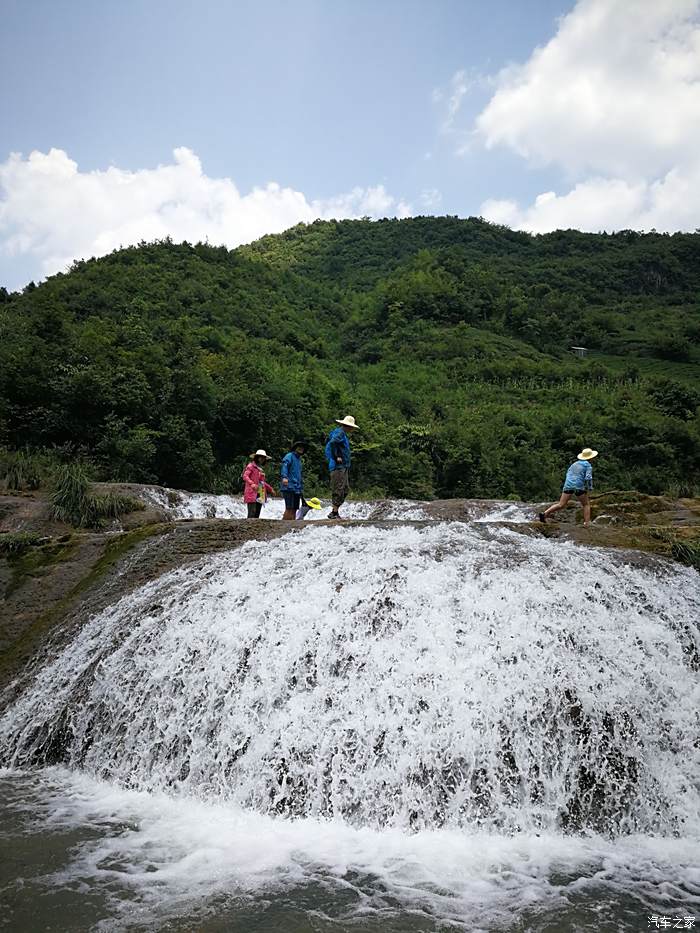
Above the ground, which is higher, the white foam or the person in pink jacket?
the person in pink jacket

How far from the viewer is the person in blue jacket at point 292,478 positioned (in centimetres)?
1071

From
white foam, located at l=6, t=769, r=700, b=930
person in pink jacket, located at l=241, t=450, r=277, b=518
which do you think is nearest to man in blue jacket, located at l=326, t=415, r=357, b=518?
person in pink jacket, located at l=241, t=450, r=277, b=518

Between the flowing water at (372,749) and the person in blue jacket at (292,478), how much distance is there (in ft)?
9.92

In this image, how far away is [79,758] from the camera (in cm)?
623

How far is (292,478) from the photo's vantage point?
427 inches

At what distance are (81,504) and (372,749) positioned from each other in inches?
386

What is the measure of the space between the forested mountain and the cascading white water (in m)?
12.7

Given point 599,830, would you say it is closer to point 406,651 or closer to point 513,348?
point 406,651

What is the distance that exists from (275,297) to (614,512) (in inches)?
1428

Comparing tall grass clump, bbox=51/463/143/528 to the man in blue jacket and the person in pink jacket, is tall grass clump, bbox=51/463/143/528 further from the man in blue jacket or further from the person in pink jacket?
the man in blue jacket

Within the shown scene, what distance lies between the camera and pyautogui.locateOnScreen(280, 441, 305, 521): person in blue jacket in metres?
10.7

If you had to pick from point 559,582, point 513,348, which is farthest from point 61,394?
point 513,348
